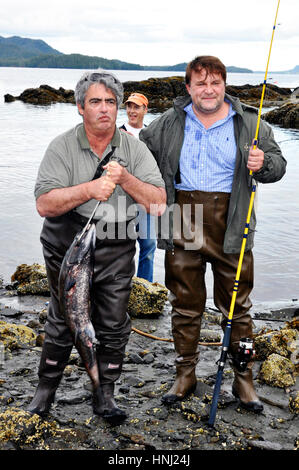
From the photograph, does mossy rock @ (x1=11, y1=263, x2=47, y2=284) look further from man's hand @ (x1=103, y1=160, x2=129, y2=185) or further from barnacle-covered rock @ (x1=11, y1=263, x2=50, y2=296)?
man's hand @ (x1=103, y1=160, x2=129, y2=185)

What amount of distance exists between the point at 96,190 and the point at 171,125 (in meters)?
1.38

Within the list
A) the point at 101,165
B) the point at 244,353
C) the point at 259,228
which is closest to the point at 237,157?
the point at 101,165

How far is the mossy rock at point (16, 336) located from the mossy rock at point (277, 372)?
276cm

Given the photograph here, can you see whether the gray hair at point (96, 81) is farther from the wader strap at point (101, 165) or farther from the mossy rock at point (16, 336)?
the mossy rock at point (16, 336)

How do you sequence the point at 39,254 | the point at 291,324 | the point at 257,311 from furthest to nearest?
the point at 39,254 < the point at 257,311 < the point at 291,324

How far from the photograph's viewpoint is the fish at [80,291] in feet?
12.4

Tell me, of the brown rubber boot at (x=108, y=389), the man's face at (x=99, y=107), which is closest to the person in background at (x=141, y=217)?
the brown rubber boot at (x=108, y=389)

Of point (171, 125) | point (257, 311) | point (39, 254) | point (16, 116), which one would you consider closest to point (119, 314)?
point (171, 125)

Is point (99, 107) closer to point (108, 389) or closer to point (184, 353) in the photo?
point (108, 389)

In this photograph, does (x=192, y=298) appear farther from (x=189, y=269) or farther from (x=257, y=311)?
(x=257, y=311)

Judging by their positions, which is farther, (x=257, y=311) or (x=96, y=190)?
(x=257, y=311)

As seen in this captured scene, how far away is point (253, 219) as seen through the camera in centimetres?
473

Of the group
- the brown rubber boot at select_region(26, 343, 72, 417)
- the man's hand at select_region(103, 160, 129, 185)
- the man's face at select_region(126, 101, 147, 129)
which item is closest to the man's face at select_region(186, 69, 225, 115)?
the man's hand at select_region(103, 160, 129, 185)

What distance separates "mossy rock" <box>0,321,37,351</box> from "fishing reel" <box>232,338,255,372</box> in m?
2.66
